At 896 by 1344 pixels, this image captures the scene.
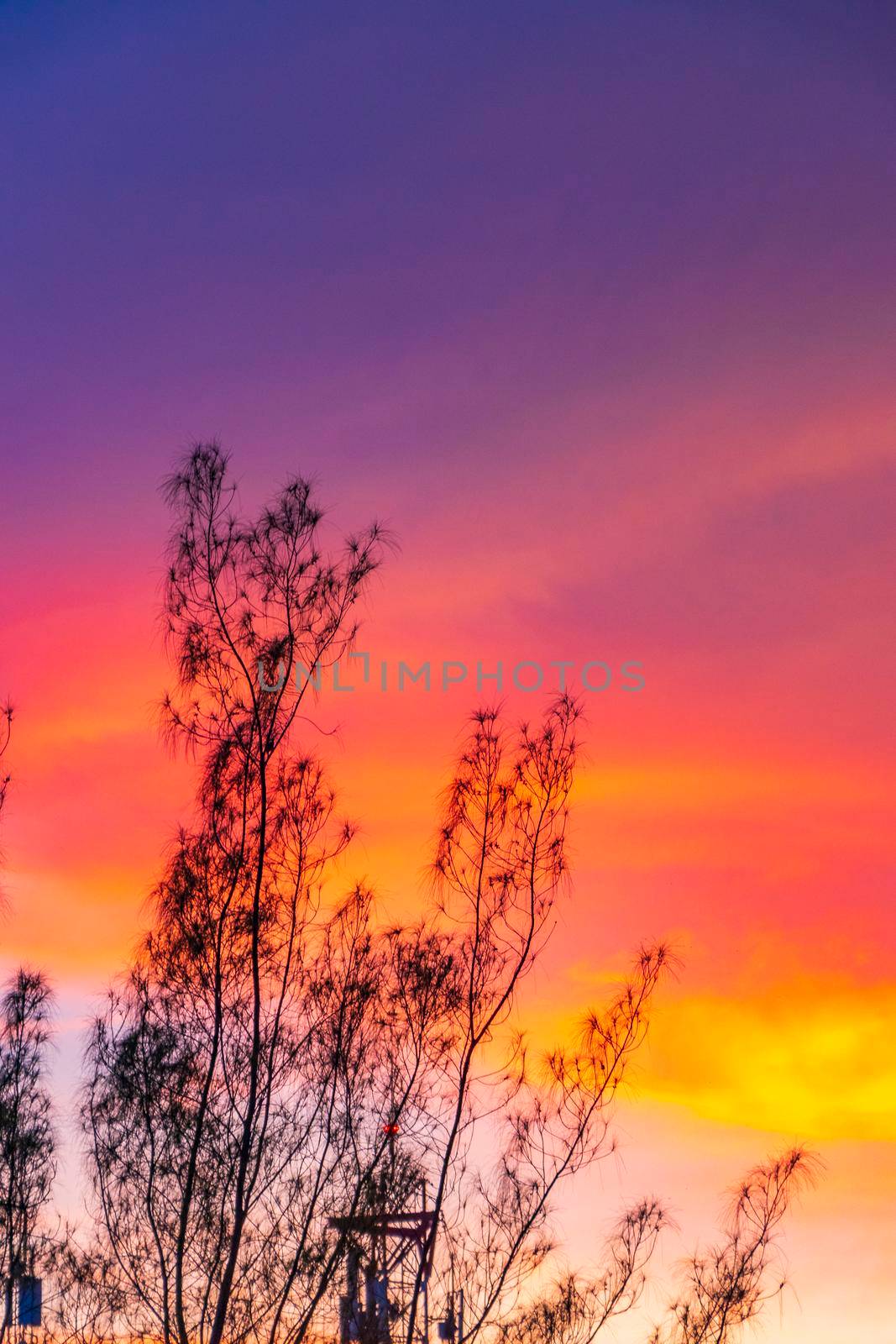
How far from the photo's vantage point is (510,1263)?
13.4 m

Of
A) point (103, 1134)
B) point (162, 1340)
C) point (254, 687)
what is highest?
point (254, 687)

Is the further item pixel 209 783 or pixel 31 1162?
pixel 31 1162

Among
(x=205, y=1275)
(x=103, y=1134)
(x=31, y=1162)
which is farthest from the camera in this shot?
(x=31, y=1162)

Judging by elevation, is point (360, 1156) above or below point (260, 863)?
below

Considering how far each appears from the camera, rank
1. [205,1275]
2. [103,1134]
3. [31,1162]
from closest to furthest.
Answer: [205,1275] → [103,1134] → [31,1162]

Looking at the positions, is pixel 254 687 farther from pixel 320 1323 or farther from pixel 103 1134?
pixel 320 1323

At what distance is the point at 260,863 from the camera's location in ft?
41.2

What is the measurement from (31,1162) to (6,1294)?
4.52 feet

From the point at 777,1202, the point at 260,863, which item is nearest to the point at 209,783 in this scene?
the point at 260,863

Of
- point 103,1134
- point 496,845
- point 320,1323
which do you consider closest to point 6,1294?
point 103,1134

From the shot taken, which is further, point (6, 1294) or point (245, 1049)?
point (6, 1294)

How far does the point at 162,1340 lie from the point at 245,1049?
2.67 m

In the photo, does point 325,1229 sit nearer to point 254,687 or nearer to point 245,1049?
point 245,1049

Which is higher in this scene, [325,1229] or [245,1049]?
[245,1049]
